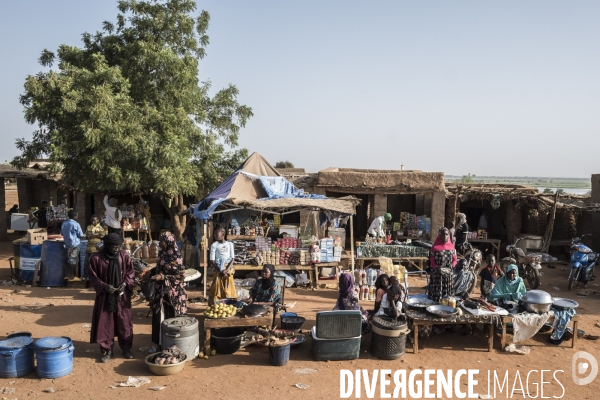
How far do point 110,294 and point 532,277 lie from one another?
31.2 feet

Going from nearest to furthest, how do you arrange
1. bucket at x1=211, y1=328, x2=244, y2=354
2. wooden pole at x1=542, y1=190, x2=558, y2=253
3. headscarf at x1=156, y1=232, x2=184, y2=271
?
1. bucket at x1=211, y1=328, x2=244, y2=354
2. headscarf at x1=156, y1=232, x2=184, y2=271
3. wooden pole at x1=542, y1=190, x2=558, y2=253

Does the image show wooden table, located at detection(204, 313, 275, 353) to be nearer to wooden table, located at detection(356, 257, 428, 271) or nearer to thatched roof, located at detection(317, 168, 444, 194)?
wooden table, located at detection(356, 257, 428, 271)

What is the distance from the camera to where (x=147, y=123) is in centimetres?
1203

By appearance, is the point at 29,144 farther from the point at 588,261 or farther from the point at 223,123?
the point at 588,261

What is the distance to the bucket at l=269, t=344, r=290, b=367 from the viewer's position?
6.35 metres

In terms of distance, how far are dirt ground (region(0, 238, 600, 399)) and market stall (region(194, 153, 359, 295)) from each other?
7.49 ft

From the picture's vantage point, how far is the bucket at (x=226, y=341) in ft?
22.0

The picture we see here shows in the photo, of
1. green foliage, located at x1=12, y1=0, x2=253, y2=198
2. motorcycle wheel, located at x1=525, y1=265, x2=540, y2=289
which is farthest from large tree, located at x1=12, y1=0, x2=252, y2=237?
motorcycle wheel, located at x1=525, y1=265, x2=540, y2=289

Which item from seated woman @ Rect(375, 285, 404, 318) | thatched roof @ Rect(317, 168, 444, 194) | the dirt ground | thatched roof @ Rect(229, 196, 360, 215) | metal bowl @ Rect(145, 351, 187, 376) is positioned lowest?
the dirt ground

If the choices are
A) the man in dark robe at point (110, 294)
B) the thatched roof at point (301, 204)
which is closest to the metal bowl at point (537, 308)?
the thatched roof at point (301, 204)

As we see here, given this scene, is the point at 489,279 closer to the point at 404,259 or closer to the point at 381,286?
the point at 381,286

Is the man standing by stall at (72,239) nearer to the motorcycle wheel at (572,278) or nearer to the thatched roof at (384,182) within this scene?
the thatched roof at (384,182)

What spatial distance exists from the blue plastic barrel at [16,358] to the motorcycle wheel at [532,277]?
10337mm

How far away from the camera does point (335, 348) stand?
660cm
